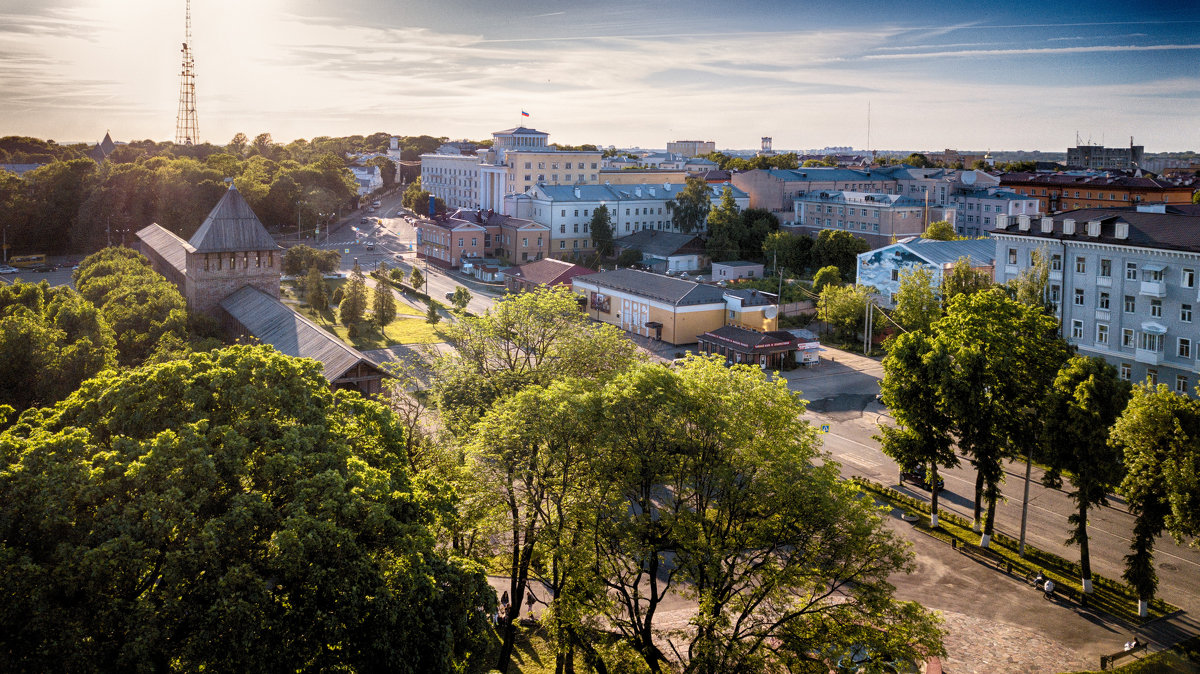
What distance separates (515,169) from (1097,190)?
64.6 meters

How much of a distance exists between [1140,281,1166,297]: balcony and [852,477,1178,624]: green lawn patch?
15408 millimetres

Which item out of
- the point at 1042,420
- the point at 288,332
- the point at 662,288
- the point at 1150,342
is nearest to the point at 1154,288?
the point at 1150,342

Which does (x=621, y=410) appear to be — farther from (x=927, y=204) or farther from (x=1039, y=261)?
(x=927, y=204)

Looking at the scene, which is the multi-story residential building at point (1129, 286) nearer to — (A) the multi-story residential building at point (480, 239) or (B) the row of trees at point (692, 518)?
(B) the row of trees at point (692, 518)

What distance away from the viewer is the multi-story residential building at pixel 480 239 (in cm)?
8038

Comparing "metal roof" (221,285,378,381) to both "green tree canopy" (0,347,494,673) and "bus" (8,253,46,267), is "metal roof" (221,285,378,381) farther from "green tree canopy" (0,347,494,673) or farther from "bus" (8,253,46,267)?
"bus" (8,253,46,267)

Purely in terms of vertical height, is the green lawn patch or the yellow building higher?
the yellow building

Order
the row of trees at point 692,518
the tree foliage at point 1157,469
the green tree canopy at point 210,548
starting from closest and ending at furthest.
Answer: the green tree canopy at point 210,548 → the row of trees at point 692,518 → the tree foliage at point 1157,469

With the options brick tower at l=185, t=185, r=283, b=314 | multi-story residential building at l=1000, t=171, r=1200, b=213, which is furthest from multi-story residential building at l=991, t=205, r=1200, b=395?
multi-story residential building at l=1000, t=171, r=1200, b=213

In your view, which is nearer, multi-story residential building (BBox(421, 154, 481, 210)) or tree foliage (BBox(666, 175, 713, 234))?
tree foliage (BBox(666, 175, 713, 234))

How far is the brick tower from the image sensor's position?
39719mm

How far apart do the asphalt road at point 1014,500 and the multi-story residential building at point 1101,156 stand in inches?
5530

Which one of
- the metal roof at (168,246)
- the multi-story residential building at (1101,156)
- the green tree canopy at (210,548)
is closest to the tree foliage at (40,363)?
the green tree canopy at (210,548)

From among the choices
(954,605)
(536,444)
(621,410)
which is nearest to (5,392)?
(536,444)
